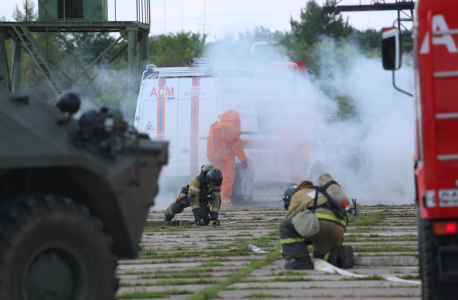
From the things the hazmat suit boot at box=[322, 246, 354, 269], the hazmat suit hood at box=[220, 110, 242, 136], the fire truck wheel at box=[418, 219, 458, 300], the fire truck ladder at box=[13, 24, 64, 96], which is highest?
the fire truck ladder at box=[13, 24, 64, 96]

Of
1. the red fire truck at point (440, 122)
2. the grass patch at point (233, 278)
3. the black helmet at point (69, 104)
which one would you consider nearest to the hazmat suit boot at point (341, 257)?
the grass patch at point (233, 278)

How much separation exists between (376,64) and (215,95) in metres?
7.74

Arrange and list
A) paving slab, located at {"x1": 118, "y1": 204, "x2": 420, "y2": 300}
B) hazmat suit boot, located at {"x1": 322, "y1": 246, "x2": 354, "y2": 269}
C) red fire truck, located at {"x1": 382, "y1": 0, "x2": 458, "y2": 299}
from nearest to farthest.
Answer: red fire truck, located at {"x1": 382, "y1": 0, "x2": 458, "y2": 299} → paving slab, located at {"x1": 118, "y1": 204, "x2": 420, "y2": 300} → hazmat suit boot, located at {"x1": 322, "y1": 246, "x2": 354, "y2": 269}

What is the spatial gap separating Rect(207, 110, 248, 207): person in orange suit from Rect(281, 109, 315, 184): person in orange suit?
44.5 inches

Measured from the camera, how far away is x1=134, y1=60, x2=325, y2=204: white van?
13.9m

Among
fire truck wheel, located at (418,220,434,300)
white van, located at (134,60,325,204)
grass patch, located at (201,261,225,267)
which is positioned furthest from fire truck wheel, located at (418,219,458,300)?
white van, located at (134,60,325,204)

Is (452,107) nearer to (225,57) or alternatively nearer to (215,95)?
(215,95)

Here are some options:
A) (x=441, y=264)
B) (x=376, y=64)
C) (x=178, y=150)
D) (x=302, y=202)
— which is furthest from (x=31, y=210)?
(x=376, y=64)

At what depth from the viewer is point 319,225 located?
6484mm

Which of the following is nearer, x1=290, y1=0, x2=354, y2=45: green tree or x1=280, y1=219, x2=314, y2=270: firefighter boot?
x1=280, y1=219, x2=314, y2=270: firefighter boot

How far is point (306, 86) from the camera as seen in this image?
16406mm

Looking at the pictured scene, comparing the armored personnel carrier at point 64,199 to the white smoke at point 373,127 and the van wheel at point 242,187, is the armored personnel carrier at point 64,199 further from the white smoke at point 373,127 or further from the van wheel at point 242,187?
the white smoke at point 373,127

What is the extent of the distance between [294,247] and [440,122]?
9.32 ft

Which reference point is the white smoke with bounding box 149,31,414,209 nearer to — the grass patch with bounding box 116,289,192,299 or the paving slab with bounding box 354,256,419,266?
the paving slab with bounding box 354,256,419,266
